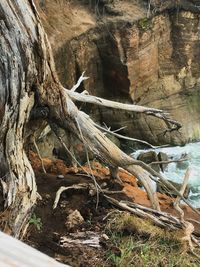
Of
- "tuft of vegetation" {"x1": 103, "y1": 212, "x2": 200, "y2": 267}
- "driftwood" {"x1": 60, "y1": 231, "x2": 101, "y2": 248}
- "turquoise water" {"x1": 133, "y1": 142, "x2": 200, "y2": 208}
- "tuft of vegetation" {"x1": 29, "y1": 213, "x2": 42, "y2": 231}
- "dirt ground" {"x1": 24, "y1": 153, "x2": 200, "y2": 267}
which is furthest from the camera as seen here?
"turquoise water" {"x1": 133, "y1": 142, "x2": 200, "y2": 208}

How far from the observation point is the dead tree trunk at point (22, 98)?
3.86 metres

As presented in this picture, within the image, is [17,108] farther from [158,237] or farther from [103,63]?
[103,63]

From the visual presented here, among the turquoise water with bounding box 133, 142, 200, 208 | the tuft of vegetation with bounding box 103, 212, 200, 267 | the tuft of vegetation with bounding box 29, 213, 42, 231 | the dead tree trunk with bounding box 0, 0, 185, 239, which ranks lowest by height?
the turquoise water with bounding box 133, 142, 200, 208

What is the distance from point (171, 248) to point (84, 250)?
2.46ft

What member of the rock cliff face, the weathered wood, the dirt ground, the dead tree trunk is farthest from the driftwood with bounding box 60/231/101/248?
the rock cliff face

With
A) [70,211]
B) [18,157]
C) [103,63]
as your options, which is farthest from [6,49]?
[103,63]

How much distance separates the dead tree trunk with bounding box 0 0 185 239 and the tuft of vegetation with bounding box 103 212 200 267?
2.60ft

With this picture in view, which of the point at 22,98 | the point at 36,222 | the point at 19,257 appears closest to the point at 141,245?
the point at 36,222

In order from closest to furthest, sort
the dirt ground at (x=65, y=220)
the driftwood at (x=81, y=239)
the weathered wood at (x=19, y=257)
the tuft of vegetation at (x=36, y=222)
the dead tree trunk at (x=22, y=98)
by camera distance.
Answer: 1. the weathered wood at (x=19, y=257)
2. the dead tree trunk at (x=22, y=98)
3. the dirt ground at (x=65, y=220)
4. the driftwood at (x=81, y=239)
5. the tuft of vegetation at (x=36, y=222)

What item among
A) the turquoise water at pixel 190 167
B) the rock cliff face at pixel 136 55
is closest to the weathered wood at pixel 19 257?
the turquoise water at pixel 190 167

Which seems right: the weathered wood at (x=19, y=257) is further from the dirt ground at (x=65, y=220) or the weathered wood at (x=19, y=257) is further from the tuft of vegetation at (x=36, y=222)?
the tuft of vegetation at (x=36, y=222)

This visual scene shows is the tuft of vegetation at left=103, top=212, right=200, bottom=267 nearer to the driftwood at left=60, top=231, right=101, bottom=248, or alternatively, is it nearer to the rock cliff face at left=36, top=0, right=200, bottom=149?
the driftwood at left=60, top=231, right=101, bottom=248

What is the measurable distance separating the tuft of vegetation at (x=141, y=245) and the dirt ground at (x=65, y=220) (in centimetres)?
9

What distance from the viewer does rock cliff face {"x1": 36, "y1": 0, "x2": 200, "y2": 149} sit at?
10344 mm
